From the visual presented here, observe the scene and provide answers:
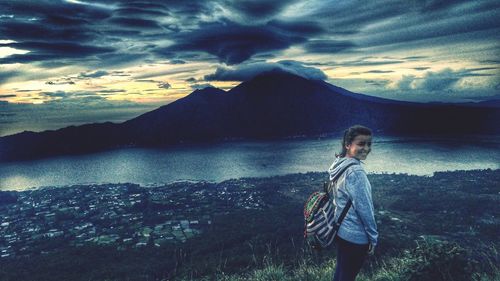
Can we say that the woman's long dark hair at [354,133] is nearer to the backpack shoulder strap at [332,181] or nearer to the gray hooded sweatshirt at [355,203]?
the gray hooded sweatshirt at [355,203]

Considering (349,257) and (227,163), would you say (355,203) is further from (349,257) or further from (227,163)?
(227,163)

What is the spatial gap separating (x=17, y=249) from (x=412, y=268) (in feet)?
158

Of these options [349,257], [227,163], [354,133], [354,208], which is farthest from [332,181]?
[227,163]

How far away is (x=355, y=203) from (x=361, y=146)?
59cm

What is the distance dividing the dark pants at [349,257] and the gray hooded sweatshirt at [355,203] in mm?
80

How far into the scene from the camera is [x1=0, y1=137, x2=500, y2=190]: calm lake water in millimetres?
99375

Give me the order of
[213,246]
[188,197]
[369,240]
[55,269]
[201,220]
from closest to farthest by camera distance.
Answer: [369,240] < [55,269] < [213,246] < [201,220] < [188,197]

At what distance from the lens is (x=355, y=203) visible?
3174 millimetres

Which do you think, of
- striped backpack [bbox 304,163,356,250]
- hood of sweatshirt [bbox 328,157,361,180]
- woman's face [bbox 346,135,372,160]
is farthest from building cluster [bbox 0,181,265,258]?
woman's face [bbox 346,135,372,160]

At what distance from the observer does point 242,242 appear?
37594mm

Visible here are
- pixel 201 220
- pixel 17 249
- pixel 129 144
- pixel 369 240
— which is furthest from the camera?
pixel 129 144

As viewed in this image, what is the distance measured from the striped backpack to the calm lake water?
90.1 meters

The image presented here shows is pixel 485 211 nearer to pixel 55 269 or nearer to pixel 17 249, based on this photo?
pixel 55 269

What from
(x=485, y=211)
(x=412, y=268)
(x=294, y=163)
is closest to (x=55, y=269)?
(x=412, y=268)
